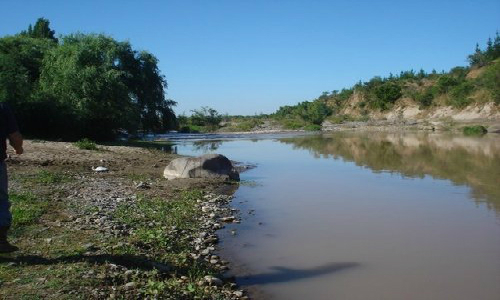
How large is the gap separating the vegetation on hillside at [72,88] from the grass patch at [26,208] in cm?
2165

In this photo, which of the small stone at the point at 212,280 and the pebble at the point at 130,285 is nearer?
the pebble at the point at 130,285

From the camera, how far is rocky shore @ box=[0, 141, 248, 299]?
19.3ft

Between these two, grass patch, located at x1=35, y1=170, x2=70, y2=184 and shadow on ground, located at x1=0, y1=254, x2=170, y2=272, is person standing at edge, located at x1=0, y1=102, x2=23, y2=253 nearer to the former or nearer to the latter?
shadow on ground, located at x1=0, y1=254, x2=170, y2=272

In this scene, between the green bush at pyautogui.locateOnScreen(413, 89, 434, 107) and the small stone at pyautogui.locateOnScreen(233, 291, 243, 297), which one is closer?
the small stone at pyautogui.locateOnScreen(233, 291, 243, 297)

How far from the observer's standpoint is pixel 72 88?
3284cm

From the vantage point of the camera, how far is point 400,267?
8.18 metres

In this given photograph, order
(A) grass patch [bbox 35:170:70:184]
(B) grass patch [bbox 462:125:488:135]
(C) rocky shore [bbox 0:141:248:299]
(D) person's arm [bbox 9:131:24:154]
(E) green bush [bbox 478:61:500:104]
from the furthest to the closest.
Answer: (E) green bush [bbox 478:61:500:104] → (B) grass patch [bbox 462:125:488:135] → (A) grass patch [bbox 35:170:70:184] → (D) person's arm [bbox 9:131:24:154] → (C) rocky shore [bbox 0:141:248:299]

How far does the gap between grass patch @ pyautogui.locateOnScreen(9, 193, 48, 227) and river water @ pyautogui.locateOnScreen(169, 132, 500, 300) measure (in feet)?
12.7

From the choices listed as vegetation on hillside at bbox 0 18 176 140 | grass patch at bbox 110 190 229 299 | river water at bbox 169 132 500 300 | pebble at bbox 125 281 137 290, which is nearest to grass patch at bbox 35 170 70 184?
grass patch at bbox 110 190 229 299

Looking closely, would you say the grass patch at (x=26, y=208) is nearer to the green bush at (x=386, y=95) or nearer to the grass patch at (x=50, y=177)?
the grass patch at (x=50, y=177)

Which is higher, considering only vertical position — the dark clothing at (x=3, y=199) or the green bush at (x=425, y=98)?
the green bush at (x=425, y=98)

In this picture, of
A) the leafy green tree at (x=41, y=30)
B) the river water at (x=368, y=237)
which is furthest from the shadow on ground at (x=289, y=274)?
the leafy green tree at (x=41, y=30)

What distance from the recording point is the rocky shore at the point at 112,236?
232 inches

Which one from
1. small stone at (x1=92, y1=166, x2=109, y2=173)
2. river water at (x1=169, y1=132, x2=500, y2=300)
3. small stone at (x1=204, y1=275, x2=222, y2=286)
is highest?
small stone at (x1=92, y1=166, x2=109, y2=173)
